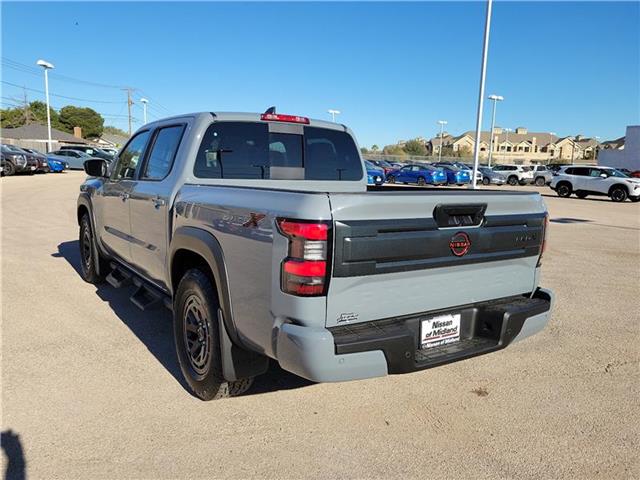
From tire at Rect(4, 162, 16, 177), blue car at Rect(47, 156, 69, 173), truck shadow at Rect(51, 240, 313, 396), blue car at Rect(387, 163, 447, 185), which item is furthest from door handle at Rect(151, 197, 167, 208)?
blue car at Rect(47, 156, 69, 173)

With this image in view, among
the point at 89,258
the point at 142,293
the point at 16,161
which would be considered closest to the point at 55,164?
the point at 16,161

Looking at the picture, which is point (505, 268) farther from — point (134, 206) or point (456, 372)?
point (134, 206)

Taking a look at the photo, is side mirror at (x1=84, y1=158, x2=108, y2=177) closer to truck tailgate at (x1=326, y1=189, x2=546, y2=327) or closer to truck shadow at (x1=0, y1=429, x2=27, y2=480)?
truck shadow at (x1=0, y1=429, x2=27, y2=480)

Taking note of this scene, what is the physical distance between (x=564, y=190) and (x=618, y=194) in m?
2.54

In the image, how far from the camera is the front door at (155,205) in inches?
149

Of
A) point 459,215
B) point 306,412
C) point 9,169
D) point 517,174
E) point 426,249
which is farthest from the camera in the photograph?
point 517,174

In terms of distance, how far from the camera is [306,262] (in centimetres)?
234

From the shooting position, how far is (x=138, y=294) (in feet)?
14.4

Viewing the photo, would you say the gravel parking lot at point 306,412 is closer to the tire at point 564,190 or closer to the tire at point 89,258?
the tire at point 89,258

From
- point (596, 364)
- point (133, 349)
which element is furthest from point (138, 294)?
point (596, 364)

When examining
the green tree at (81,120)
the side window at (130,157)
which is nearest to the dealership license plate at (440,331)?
the side window at (130,157)

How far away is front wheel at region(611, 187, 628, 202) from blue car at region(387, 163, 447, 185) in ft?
32.2

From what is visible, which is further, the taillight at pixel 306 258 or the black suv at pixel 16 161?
the black suv at pixel 16 161

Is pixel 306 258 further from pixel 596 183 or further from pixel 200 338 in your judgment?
pixel 596 183
